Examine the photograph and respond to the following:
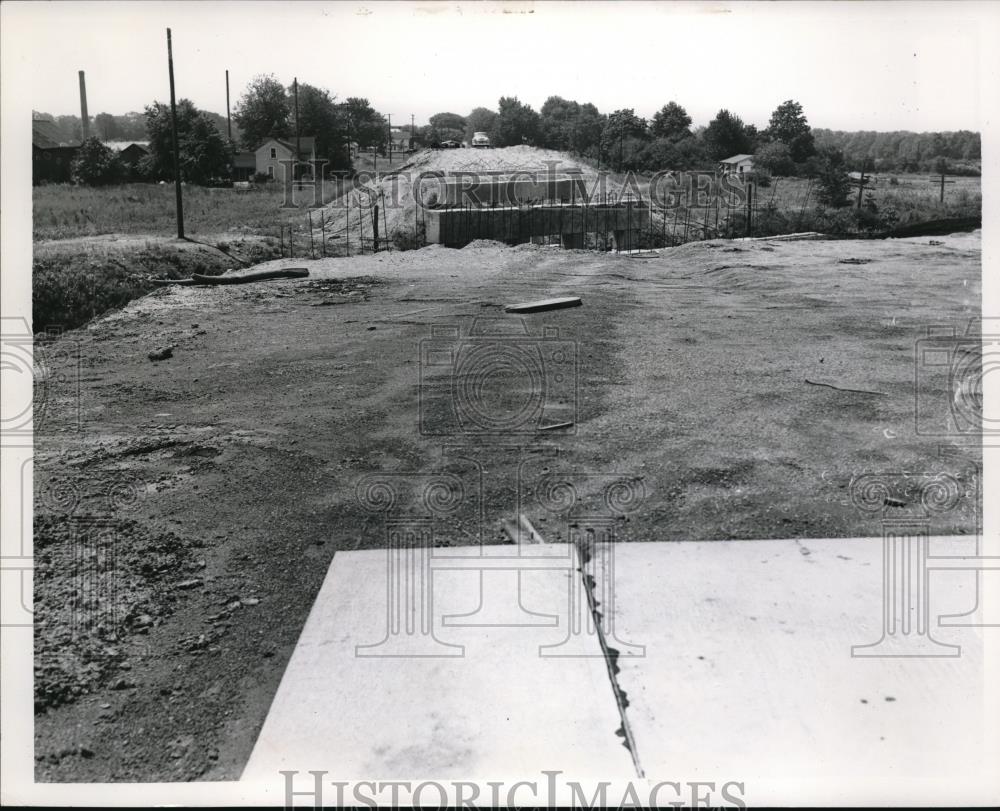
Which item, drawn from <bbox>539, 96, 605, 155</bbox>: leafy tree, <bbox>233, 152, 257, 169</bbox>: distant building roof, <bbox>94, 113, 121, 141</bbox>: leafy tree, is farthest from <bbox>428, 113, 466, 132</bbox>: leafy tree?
<bbox>94, 113, 121, 141</bbox>: leafy tree

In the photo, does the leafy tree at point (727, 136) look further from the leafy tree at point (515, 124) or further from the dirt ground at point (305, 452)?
the dirt ground at point (305, 452)

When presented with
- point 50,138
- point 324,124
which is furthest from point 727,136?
point 50,138

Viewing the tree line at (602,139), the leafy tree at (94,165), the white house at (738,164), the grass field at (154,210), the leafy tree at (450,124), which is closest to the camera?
the grass field at (154,210)

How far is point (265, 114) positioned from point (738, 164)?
2585cm

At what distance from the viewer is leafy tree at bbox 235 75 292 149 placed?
45188 mm

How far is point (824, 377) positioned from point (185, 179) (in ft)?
104

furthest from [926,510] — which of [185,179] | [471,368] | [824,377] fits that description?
[185,179]

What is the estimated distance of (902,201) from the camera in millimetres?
23734

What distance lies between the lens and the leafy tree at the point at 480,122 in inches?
1703

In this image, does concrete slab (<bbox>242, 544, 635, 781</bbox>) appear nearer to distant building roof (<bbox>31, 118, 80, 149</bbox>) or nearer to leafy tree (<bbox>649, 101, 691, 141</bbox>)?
leafy tree (<bbox>649, 101, 691, 141</bbox>)

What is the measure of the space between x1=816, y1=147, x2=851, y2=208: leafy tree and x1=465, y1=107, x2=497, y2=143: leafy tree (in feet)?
64.5

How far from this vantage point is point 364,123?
144 ft

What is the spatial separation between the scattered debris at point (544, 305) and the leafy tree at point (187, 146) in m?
24.5

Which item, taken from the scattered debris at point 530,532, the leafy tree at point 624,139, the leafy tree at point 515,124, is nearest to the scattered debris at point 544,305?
the scattered debris at point 530,532
